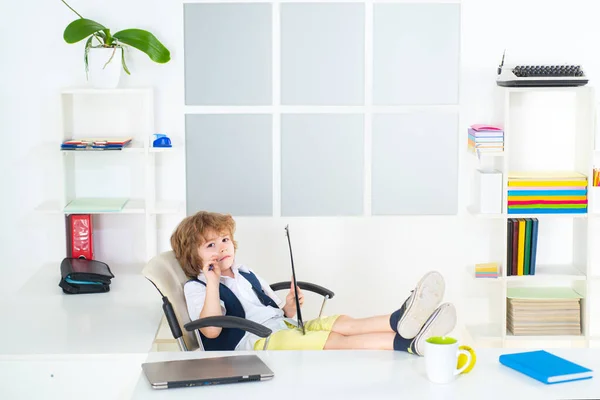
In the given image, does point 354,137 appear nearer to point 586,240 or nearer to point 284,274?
point 284,274

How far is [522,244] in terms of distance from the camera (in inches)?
180

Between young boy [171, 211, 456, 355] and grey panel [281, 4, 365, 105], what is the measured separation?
116 centimetres

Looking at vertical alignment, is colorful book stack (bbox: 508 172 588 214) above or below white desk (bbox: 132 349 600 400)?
above

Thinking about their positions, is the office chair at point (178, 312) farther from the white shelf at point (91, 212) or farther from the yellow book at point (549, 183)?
the yellow book at point (549, 183)

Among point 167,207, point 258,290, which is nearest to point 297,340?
point 258,290

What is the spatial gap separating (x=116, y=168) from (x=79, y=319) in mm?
1163

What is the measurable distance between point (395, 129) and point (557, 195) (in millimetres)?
886

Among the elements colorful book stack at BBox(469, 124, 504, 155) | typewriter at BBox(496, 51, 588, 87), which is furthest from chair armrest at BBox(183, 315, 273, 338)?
typewriter at BBox(496, 51, 588, 87)

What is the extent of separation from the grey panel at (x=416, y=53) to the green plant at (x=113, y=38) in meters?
1.09

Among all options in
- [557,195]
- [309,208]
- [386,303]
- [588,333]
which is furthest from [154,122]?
[588,333]

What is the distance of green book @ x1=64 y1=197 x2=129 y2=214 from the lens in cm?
432

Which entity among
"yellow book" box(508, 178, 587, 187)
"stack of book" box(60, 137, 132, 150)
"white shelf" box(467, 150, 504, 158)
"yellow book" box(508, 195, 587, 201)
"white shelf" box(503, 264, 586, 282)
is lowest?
"white shelf" box(503, 264, 586, 282)

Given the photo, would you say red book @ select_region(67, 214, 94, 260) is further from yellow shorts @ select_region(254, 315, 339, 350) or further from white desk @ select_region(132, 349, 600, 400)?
white desk @ select_region(132, 349, 600, 400)

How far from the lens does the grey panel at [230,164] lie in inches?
181
